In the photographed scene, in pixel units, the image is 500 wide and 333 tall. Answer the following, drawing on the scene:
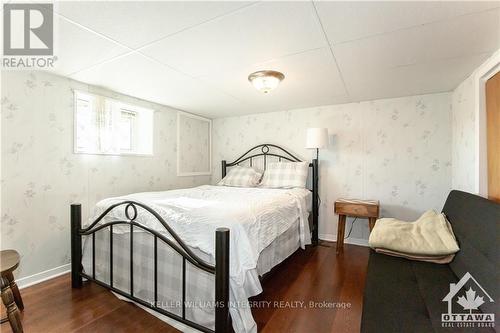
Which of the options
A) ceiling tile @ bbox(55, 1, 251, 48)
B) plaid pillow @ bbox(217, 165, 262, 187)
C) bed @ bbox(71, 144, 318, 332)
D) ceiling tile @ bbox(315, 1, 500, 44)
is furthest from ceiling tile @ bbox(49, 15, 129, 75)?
plaid pillow @ bbox(217, 165, 262, 187)

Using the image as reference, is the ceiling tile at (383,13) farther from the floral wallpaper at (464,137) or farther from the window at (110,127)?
the window at (110,127)

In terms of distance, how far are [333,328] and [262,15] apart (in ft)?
6.88

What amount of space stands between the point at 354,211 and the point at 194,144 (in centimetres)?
270

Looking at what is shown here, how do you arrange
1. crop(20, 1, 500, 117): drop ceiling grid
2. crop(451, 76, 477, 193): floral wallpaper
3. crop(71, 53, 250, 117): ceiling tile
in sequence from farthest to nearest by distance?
crop(451, 76, 477, 193): floral wallpaper
crop(71, 53, 250, 117): ceiling tile
crop(20, 1, 500, 117): drop ceiling grid

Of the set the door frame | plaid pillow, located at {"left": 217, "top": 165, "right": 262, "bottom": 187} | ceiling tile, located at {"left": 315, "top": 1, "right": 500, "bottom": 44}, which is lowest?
plaid pillow, located at {"left": 217, "top": 165, "right": 262, "bottom": 187}

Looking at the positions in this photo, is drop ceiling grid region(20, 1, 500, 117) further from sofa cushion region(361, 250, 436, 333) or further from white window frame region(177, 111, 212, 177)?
sofa cushion region(361, 250, 436, 333)

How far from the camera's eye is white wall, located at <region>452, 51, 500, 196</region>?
208cm

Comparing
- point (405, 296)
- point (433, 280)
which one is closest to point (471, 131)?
point (433, 280)

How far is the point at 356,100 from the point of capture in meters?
3.25

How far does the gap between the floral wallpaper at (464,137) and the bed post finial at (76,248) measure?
3622mm

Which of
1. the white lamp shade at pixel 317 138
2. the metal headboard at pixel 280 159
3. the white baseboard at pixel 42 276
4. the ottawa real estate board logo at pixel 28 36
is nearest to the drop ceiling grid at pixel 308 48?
the ottawa real estate board logo at pixel 28 36

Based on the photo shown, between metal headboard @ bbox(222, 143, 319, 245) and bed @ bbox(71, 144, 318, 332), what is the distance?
43.9 inches

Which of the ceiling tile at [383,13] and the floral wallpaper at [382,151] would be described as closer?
the ceiling tile at [383,13]

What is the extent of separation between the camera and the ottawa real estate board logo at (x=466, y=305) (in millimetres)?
1046
